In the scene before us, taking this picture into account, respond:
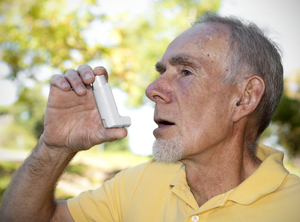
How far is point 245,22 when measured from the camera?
92.8 inches

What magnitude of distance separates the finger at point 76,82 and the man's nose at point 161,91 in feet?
1.71

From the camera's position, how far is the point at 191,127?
1.97m

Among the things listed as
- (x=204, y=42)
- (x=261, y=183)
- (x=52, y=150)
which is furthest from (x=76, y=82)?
(x=261, y=183)

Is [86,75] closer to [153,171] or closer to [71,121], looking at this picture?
[71,121]

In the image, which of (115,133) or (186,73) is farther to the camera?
(186,73)

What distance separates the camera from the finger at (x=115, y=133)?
5.73 ft

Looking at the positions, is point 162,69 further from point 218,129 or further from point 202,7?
point 202,7

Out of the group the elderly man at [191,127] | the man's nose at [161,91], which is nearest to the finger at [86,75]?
the elderly man at [191,127]

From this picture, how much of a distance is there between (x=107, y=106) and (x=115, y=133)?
7.2 inches

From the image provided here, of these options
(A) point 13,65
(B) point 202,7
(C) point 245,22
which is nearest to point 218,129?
(C) point 245,22

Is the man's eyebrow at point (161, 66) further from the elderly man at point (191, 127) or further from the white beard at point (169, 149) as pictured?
the white beard at point (169, 149)

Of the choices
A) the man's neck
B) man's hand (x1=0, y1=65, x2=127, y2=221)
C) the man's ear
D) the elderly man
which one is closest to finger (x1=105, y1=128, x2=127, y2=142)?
the elderly man

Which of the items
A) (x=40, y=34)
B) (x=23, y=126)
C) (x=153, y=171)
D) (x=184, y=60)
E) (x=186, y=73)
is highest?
(x=40, y=34)

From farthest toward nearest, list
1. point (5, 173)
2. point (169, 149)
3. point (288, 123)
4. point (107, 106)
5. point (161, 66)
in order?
point (288, 123) → point (5, 173) → point (161, 66) → point (169, 149) → point (107, 106)
